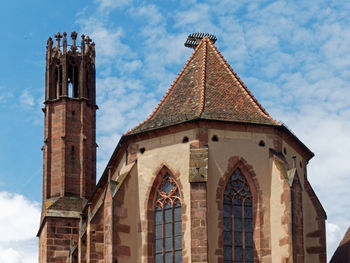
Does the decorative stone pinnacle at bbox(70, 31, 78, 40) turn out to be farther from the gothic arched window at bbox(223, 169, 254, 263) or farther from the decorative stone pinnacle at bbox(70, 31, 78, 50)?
the gothic arched window at bbox(223, 169, 254, 263)

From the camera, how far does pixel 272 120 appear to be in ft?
114

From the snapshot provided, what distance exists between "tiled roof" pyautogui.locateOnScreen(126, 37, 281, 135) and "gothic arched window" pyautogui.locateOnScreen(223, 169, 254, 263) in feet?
8.08

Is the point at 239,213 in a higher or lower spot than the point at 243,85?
lower

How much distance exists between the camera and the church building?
32.8 meters

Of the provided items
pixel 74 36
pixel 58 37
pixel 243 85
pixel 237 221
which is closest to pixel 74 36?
pixel 74 36

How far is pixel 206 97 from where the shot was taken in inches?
1406

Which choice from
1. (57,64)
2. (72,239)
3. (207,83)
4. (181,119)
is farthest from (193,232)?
(57,64)

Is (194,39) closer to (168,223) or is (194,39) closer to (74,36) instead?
(74,36)

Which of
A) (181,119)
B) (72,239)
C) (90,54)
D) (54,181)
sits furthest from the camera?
(90,54)

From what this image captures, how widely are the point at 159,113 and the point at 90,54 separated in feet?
43.0

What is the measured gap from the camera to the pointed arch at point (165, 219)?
33.3 meters

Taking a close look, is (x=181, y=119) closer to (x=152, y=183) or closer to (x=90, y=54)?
(x=152, y=183)

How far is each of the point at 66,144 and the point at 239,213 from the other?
14475mm

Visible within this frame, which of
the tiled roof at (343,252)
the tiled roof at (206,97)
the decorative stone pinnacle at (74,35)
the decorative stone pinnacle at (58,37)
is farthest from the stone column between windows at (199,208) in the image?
the decorative stone pinnacle at (58,37)
